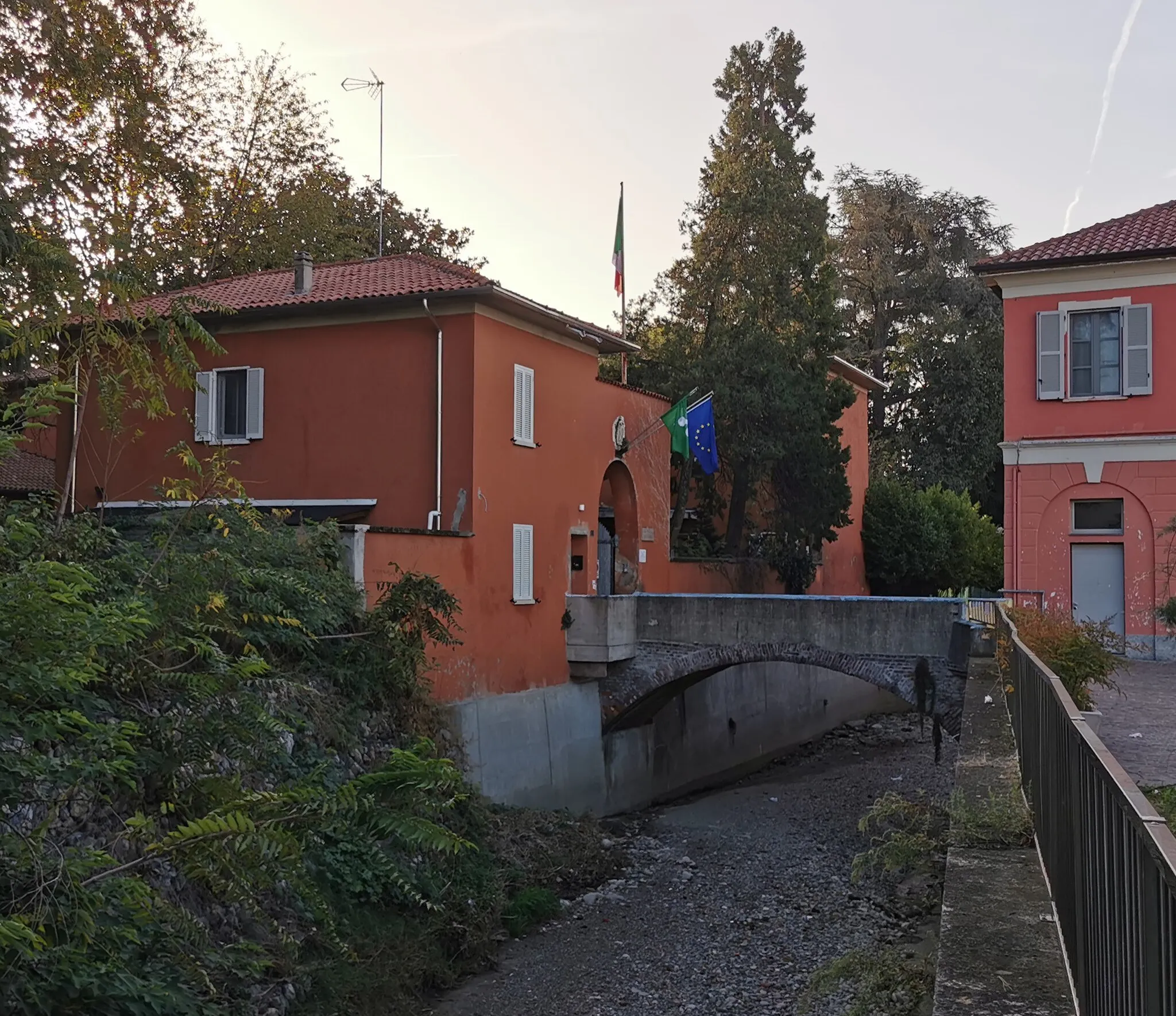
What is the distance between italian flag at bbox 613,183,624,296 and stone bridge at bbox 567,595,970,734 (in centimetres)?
654

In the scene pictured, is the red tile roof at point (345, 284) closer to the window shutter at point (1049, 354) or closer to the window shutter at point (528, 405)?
the window shutter at point (528, 405)

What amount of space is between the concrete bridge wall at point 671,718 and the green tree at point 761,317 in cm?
409

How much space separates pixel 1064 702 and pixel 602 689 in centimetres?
1659

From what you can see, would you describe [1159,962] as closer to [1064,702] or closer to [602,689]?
[1064,702]

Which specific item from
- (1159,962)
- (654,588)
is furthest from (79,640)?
(654,588)

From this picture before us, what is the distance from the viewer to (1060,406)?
20.0 m

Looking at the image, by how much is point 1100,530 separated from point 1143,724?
9587 millimetres

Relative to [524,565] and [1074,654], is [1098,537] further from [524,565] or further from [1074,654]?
[1074,654]

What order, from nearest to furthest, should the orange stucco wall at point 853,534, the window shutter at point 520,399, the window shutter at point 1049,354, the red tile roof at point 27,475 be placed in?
the window shutter at point 520,399
the window shutter at point 1049,354
the red tile roof at point 27,475
the orange stucco wall at point 853,534

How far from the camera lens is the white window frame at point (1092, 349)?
19422mm

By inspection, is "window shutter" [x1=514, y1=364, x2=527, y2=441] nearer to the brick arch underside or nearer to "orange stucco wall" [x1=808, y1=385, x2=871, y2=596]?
the brick arch underside

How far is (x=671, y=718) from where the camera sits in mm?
23969

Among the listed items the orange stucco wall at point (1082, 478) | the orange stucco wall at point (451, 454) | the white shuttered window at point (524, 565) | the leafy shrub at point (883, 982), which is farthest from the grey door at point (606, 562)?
the leafy shrub at point (883, 982)

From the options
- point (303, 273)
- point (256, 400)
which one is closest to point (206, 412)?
point (256, 400)
